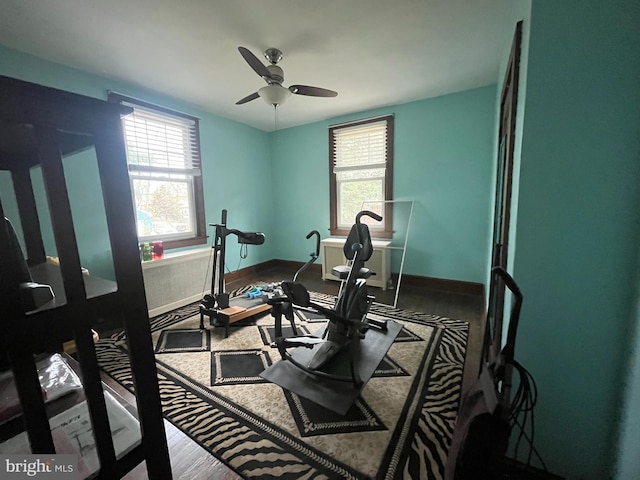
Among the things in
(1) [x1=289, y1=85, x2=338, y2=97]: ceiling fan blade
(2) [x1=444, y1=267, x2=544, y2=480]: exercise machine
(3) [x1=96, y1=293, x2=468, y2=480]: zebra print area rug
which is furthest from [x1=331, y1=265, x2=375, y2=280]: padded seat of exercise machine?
(1) [x1=289, y1=85, x2=338, y2=97]: ceiling fan blade

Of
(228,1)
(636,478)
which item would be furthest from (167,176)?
(636,478)

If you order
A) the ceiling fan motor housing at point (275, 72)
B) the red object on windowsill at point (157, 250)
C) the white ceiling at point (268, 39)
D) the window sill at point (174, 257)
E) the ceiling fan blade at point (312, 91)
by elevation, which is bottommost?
the window sill at point (174, 257)

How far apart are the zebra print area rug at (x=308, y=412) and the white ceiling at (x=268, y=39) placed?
247 centimetres

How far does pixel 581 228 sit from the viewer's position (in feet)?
3.27

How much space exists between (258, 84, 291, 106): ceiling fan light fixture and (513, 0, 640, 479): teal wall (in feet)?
5.73

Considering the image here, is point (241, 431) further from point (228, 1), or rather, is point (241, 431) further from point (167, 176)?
point (167, 176)

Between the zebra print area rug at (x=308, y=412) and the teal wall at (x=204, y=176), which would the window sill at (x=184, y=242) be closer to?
the teal wall at (x=204, y=176)

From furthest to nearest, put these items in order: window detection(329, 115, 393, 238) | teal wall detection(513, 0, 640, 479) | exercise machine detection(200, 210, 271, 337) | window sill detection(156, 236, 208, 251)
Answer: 1. window detection(329, 115, 393, 238)
2. window sill detection(156, 236, 208, 251)
3. exercise machine detection(200, 210, 271, 337)
4. teal wall detection(513, 0, 640, 479)

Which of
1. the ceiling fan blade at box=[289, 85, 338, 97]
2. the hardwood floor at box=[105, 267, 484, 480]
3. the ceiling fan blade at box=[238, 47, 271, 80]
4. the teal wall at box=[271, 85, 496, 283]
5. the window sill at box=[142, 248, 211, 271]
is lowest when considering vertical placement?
the hardwood floor at box=[105, 267, 484, 480]

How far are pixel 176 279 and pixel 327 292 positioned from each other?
74.9 inches

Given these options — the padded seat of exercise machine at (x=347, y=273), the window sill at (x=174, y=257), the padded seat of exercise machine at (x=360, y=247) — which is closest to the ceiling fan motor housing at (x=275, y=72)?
the padded seat of exercise machine at (x=360, y=247)

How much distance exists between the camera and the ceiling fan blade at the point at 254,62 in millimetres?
1794

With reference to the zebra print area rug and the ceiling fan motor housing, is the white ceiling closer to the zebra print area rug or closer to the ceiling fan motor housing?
the ceiling fan motor housing

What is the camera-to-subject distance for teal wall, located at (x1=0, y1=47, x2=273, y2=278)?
7.52 ft
